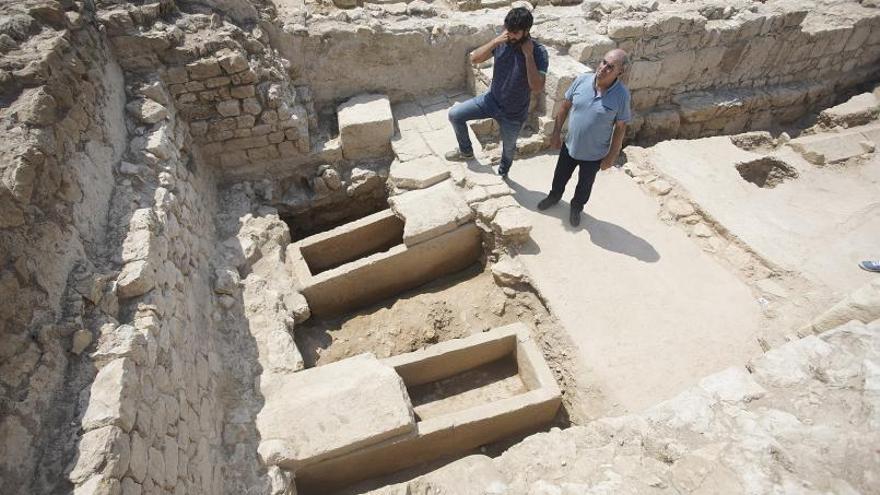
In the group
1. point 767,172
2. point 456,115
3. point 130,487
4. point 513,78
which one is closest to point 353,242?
point 456,115

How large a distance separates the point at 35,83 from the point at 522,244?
12.7ft

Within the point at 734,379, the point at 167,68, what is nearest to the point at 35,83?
the point at 167,68

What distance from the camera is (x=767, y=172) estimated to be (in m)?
5.93

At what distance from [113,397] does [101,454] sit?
27 centimetres

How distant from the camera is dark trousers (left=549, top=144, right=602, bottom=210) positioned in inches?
171

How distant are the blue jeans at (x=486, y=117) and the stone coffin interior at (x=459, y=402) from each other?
6.15 ft

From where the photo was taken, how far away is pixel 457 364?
421 centimetres

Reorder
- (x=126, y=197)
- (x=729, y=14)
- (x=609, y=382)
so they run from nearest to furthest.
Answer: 1. (x=126, y=197)
2. (x=609, y=382)
3. (x=729, y=14)

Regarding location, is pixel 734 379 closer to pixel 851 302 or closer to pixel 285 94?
pixel 851 302

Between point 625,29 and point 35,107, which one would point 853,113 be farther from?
point 35,107

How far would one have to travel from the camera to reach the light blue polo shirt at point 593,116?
383cm

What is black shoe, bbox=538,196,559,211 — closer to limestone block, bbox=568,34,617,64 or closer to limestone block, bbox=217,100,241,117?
limestone block, bbox=568,34,617,64

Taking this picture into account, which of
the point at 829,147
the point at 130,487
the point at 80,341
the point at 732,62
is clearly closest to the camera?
the point at 130,487

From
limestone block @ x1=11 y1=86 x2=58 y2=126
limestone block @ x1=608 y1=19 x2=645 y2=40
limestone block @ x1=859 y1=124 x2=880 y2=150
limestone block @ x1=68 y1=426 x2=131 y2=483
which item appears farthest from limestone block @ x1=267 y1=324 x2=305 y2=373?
limestone block @ x1=859 y1=124 x2=880 y2=150
